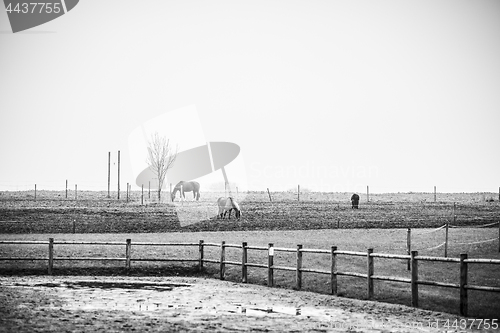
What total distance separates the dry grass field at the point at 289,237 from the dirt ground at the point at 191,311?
1.76 metres

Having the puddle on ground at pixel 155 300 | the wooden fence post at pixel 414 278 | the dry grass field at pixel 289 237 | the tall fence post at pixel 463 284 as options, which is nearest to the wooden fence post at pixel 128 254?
the dry grass field at pixel 289 237

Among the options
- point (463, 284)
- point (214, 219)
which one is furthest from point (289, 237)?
point (463, 284)

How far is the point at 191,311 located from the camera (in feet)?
→ 55.0

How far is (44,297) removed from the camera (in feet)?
63.3

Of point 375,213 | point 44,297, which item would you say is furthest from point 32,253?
point 375,213

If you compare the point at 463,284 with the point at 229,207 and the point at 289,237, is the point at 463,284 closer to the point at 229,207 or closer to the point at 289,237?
the point at 289,237

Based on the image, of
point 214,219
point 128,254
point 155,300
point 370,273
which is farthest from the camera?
point 214,219

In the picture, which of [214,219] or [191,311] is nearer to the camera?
[191,311]

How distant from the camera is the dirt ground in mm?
14438

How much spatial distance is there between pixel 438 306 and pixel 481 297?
2097 mm

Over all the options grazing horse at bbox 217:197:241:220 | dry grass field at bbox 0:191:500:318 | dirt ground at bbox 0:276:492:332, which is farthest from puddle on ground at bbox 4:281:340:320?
grazing horse at bbox 217:197:241:220

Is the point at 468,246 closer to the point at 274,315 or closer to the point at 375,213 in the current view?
the point at 274,315

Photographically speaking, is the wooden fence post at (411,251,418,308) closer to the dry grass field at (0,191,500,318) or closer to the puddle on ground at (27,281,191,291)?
the dry grass field at (0,191,500,318)

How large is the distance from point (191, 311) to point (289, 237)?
26.5 metres
